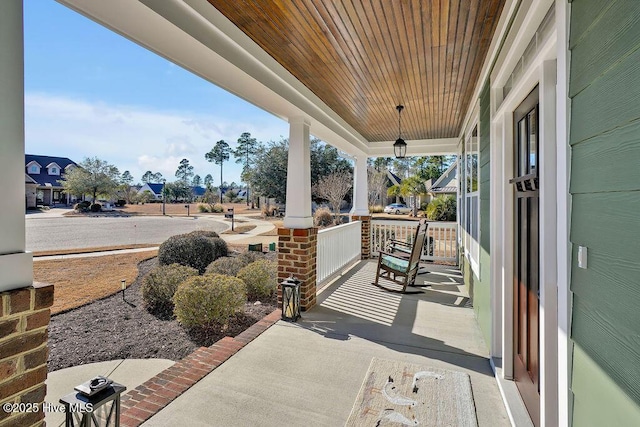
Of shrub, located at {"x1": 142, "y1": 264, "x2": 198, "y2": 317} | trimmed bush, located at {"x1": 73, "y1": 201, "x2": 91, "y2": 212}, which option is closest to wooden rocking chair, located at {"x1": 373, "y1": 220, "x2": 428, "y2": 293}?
shrub, located at {"x1": 142, "y1": 264, "x2": 198, "y2": 317}

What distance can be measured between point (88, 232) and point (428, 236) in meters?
12.5

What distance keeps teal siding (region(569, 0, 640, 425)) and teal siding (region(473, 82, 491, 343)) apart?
1825mm

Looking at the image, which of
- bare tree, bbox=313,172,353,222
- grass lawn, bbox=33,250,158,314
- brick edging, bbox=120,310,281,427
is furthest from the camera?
bare tree, bbox=313,172,353,222

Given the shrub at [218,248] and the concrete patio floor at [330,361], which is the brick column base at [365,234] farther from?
the shrub at [218,248]

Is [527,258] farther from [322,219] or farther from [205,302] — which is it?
[322,219]

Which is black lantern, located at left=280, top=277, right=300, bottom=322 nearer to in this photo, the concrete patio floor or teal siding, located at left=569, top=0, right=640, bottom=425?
the concrete patio floor

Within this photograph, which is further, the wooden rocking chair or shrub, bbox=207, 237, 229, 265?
shrub, bbox=207, 237, 229, 265

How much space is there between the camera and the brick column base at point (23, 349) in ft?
3.93

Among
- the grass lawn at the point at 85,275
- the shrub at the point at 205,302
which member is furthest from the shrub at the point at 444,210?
the grass lawn at the point at 85,275

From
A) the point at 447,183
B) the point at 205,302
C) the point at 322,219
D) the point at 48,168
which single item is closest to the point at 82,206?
the point at 48,168

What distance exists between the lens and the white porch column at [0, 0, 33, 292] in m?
1.24

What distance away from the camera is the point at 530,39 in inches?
71.8

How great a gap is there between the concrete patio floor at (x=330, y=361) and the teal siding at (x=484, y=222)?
0.93ft

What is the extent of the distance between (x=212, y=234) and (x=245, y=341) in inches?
227
